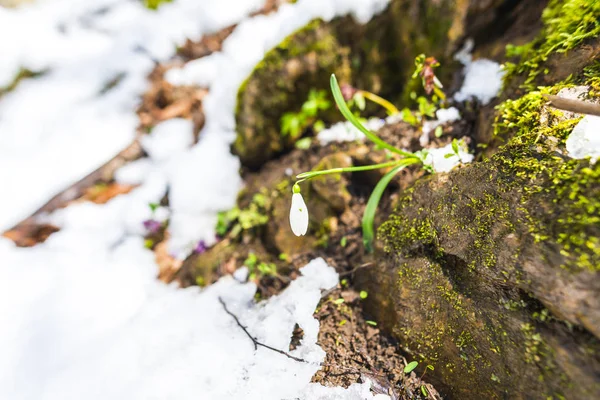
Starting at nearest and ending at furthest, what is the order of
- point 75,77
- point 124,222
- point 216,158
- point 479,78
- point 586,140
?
point 586,140 → point 479,78 → point 216,158 → point 124,222 → point 75,77

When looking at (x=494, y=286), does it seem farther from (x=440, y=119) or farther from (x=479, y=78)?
(x=479, y=78)

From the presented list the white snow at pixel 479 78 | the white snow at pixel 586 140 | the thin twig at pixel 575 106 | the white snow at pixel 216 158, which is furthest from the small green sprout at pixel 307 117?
the white snow at pixel 586 140

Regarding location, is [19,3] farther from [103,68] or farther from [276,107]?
[276,107]

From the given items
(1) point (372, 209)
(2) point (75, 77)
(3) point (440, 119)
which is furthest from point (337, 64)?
(2) point (75, 77)

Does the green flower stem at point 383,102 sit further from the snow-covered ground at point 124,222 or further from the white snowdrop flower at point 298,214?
the white snowdrop flower at point 298,214

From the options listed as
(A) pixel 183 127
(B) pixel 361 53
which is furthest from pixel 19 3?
(B) pixel 361 53

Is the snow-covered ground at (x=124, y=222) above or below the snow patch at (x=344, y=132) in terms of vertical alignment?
below
